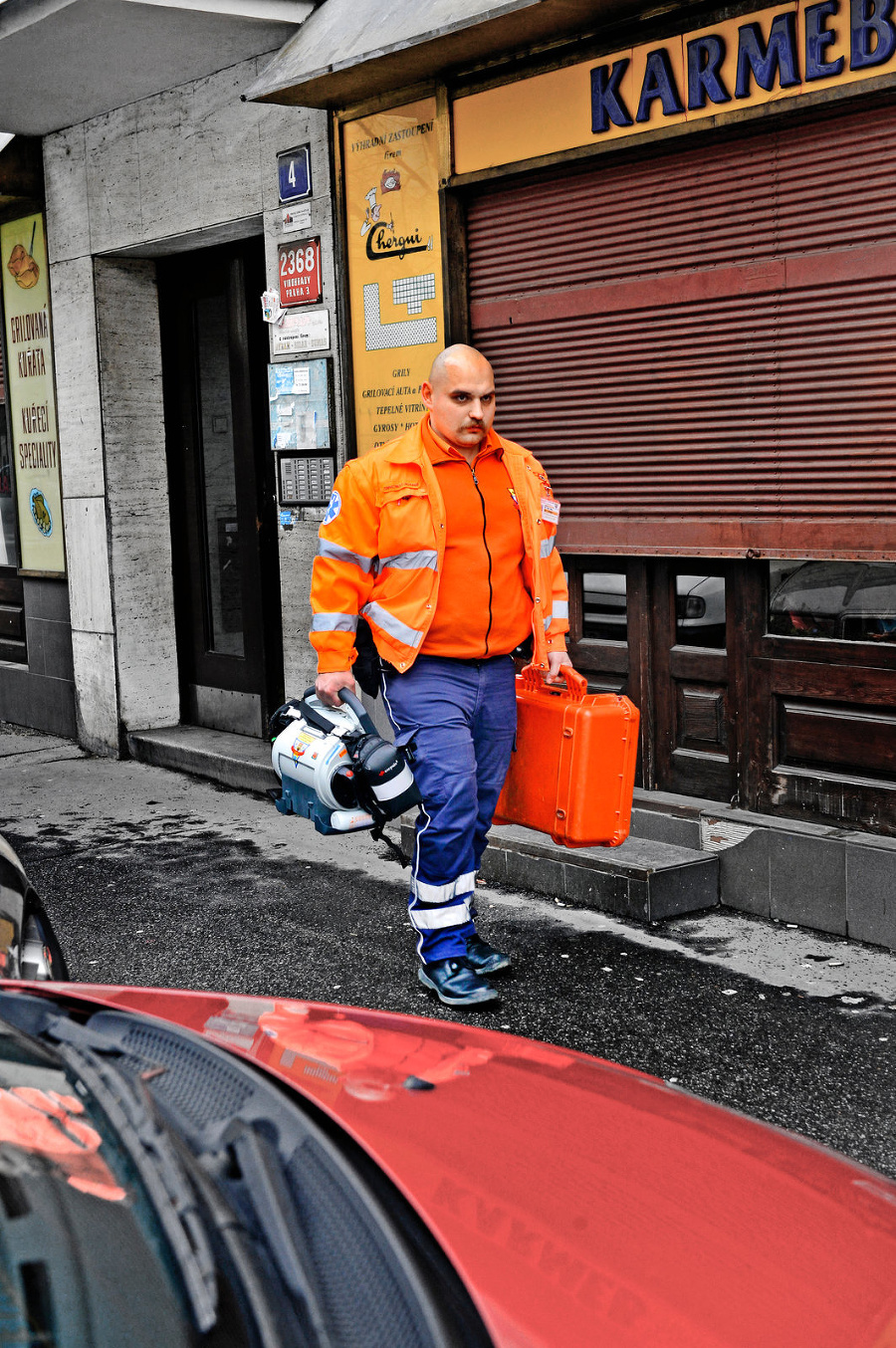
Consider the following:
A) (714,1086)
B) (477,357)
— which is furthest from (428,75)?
(714,1086)

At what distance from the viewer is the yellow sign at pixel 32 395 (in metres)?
9.41

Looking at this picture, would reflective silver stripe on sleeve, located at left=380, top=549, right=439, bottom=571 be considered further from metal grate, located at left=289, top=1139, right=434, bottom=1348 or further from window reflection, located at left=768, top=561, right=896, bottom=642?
metal grate, located at left=289, top=1139, right=434, bottom=1348

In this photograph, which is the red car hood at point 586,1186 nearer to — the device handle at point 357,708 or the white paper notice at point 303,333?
the device handle at point 357,708

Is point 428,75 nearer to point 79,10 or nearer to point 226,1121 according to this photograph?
point 79,10

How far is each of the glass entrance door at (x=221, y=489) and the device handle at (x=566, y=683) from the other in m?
3.84

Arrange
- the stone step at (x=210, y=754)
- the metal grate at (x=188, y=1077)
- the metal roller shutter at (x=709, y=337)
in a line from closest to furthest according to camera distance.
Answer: the metal grate at (x=188, y=1077) < the metal roller shutter at (x=709, y=337) < the stone step at (x=210, y=754)

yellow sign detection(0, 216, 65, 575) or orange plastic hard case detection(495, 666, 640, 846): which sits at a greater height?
yellow sign detection(0, 216, 65, 575)

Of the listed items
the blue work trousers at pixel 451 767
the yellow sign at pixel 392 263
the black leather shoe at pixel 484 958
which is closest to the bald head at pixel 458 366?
the blue work trousers at pixel 451 767

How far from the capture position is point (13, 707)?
10.3 m

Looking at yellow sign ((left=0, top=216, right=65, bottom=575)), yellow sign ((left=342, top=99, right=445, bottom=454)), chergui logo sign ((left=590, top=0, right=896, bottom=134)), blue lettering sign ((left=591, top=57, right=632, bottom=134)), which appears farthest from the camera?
yellow sign ((left=0, top=216, right=65, bottom=575))

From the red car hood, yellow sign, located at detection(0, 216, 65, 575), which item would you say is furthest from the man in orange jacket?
yellow sign, located at detection(0, 216, 65, 575)

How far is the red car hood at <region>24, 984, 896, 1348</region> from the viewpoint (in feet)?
4.66

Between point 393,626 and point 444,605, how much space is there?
0.17m

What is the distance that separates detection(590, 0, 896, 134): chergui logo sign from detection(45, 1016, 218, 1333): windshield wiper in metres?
4.28
